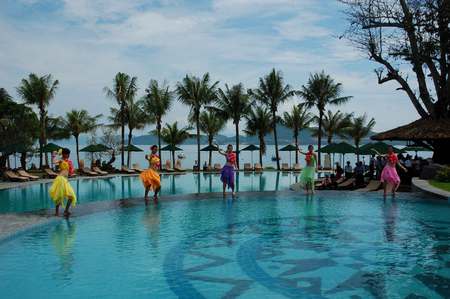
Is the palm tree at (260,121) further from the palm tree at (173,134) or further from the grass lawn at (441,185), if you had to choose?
the grass lawn at (441,185)

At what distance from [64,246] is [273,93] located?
41.9 metres

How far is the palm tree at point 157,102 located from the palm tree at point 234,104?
5.31 metres

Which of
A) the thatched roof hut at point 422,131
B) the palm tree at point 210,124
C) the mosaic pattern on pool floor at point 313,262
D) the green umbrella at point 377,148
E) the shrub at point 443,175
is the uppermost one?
the palm tree at point 210,124

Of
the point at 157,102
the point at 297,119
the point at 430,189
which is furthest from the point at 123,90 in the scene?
the point at 430,189

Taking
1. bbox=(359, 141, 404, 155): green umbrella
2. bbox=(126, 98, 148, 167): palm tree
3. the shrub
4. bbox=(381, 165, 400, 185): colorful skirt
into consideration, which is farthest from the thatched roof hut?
bbox=(126, 98, 148, 167): palm tree

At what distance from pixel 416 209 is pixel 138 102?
127ft

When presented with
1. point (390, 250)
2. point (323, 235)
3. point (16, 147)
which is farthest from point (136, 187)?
point (390, 250)

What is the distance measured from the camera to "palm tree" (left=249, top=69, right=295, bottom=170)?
50.2 metres

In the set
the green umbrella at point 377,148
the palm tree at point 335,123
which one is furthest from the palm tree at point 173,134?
the green umbrella at point 377,148

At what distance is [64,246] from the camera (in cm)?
1003

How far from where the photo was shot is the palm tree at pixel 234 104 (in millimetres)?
50031

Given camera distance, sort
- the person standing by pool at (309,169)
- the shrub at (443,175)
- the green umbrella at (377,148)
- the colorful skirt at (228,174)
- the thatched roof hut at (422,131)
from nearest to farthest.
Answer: the colorful skirt at (228,174) → the person standing by pool at (309,169) → the shrub at (443,175) → the thatched roof hut at (422,131) → the green umbrella at (377,148)

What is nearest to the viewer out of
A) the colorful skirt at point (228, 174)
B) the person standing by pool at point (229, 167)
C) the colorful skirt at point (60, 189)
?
the colorful skirt at point (60, 189)

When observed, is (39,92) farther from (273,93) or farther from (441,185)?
(441,185)
